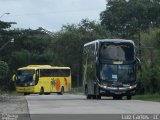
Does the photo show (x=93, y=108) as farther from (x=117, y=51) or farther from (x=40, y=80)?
(x=40, y=80)

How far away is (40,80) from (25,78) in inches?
67.8

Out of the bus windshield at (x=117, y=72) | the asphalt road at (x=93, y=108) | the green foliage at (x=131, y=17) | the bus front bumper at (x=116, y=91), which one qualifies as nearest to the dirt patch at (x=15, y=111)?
the asphalt road at (x=93, y=108)

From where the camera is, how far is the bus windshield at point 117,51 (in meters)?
41.9

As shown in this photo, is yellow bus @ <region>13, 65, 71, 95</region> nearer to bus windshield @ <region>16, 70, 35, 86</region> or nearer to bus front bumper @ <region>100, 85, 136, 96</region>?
bus windshield @ <region>16, 70, 35, 86</region>

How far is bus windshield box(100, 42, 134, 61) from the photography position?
1651 inches

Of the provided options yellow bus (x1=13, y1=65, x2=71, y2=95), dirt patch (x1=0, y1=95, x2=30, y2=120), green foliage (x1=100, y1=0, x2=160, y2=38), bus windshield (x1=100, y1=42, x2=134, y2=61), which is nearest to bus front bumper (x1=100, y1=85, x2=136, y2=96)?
bus windshield (x1=100, y1=42, x2=134, y2=61)

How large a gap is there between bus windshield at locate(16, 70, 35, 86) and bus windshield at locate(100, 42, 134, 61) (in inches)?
1119

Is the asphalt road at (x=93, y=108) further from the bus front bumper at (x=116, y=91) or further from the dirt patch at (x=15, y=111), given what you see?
the bus front bumper at (x=116, y=91)

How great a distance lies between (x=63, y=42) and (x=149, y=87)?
4625 cm

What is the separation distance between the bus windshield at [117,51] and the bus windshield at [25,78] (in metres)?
28.4

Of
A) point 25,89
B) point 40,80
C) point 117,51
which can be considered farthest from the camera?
point 25,89

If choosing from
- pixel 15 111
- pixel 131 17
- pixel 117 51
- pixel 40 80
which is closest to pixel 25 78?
pixel 40 80

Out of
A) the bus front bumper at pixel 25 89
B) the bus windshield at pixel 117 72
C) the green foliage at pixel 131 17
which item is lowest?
the bus front bumper at pixel 25 89

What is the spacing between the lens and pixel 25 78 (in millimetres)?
69938
